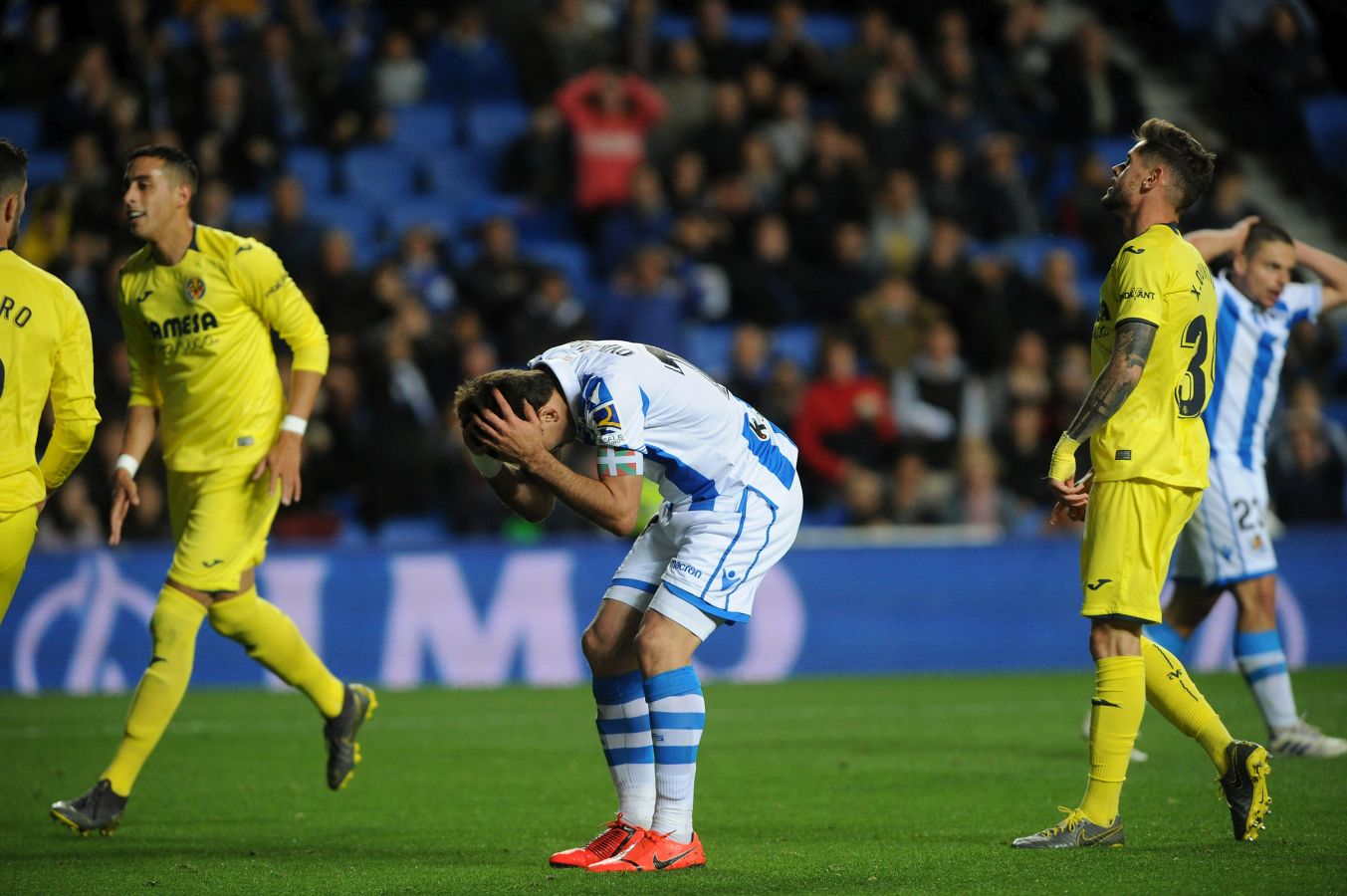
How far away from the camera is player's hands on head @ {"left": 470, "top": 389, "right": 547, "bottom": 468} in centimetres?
544

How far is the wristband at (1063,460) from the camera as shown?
5.83 m

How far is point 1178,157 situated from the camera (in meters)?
6.00

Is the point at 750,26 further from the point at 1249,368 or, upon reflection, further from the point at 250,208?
the point at 1249,368

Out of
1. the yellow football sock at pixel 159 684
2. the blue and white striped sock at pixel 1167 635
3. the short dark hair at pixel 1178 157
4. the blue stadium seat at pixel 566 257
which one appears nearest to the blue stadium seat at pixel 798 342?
the blue stadium seat at pixel 566 257

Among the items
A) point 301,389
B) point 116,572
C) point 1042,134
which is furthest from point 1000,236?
point 301,389

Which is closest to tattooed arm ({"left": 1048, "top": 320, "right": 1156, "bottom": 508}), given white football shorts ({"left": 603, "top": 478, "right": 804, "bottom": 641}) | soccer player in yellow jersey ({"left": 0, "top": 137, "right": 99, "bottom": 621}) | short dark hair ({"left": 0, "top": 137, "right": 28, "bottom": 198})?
white football shorts ({"left": 603, "top": 478, "right": 804, "bottom": 641})

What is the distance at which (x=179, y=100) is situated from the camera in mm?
16375

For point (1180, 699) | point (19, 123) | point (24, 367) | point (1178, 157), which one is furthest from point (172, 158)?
point (19, 123)

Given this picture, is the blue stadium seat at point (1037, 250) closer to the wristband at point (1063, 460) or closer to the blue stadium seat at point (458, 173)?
the blue stadium seat at point (458, 173)

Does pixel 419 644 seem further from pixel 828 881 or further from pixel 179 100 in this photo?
pixel 828 881

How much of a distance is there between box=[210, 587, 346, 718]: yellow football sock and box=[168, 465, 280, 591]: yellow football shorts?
0.43ft

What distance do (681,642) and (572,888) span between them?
91 centimetres

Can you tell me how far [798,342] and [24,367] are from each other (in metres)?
11.6

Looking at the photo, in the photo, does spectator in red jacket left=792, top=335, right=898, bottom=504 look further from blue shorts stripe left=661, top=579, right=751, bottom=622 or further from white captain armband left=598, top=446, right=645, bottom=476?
white captain armband left=598, top=446, right=645, bottom=476
